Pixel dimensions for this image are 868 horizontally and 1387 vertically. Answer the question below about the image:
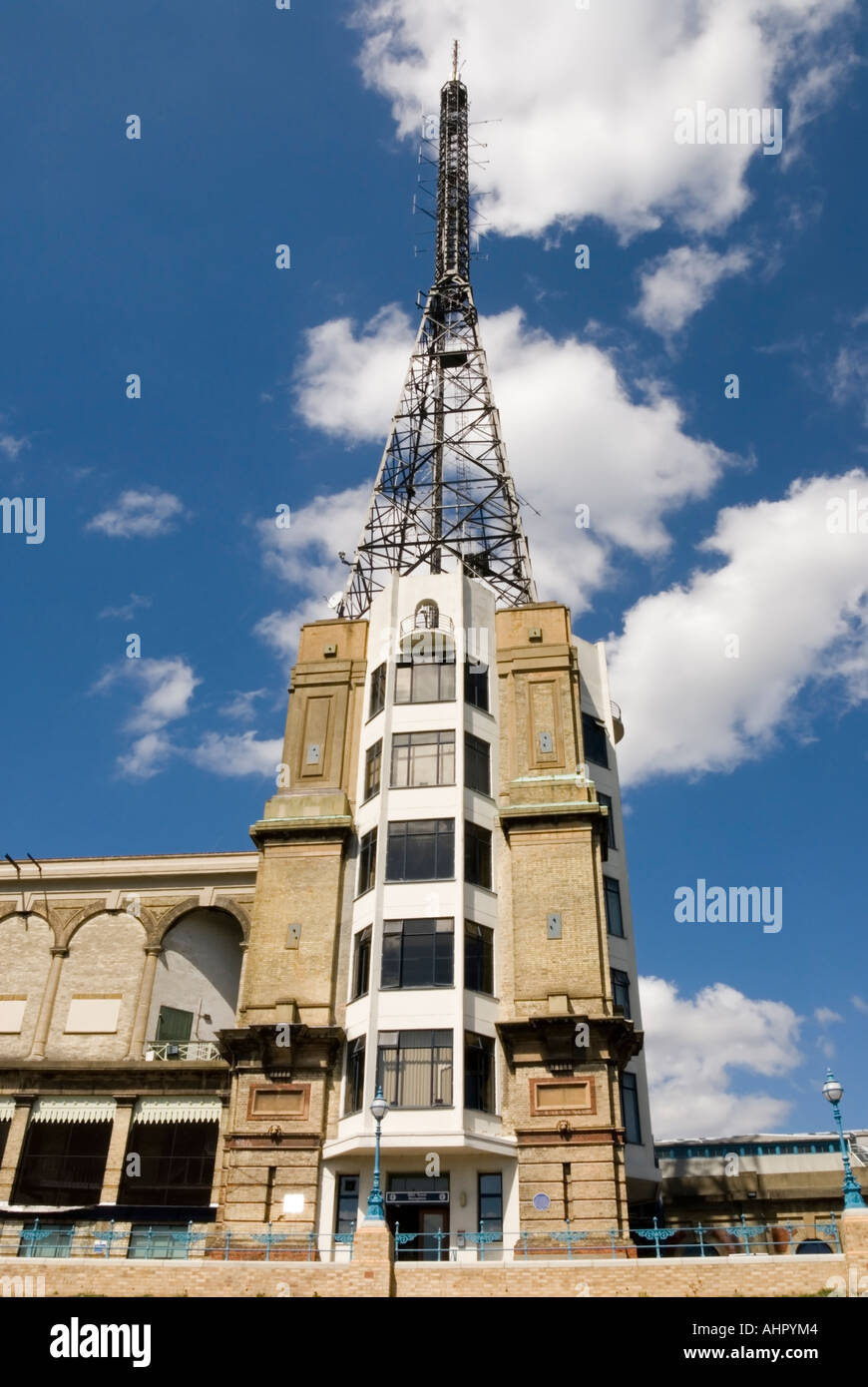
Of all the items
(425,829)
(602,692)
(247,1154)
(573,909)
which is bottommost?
(247,1154)

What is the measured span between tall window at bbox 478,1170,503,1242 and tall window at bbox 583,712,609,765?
17425mm

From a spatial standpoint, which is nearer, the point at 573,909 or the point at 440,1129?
the point at 440,1129

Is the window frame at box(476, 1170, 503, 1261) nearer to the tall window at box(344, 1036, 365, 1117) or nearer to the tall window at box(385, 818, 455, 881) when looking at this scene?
the tall window at box(344, 1036, 365, 1117)

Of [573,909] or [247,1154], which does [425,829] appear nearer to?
[573,909]

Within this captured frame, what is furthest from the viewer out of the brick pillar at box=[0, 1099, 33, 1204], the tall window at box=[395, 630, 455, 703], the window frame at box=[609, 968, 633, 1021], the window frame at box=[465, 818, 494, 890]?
the window frame at box=[609, 968, 633, 1021]

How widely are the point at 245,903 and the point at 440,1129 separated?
46.8 feet

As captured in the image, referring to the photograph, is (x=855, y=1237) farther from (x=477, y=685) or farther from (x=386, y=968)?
(x=477, y=685)

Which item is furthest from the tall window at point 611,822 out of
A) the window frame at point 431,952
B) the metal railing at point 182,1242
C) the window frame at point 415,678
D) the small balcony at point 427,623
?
the metal railing at point 182,1242

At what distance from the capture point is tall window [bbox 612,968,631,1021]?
39.3 metres

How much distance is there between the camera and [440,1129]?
98.0 ft

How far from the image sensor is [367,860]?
35781 mm

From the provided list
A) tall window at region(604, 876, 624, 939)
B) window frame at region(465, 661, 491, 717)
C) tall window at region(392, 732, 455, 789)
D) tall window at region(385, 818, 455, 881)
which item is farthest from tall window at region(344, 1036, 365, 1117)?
window frame at region(465, 661, 491, 717)
